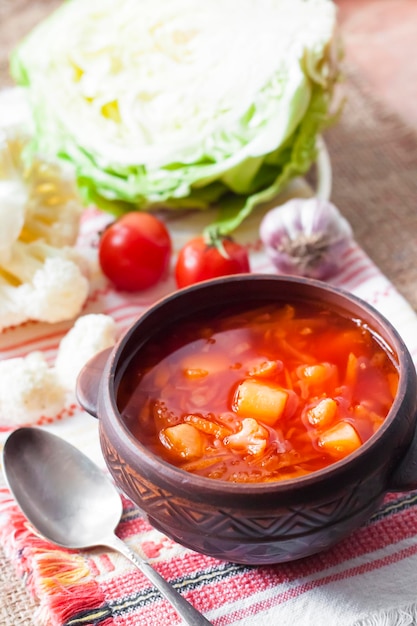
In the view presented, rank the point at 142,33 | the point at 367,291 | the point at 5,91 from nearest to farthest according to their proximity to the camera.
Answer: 1. the point at 367,291
2. the point at 142,33
3. the point at 5,91

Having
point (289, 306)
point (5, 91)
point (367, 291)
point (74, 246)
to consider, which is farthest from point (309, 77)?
point (5, 91)

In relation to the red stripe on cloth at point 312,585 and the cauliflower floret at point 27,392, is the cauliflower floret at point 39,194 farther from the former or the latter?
the red stripe on cloth at point 312,585

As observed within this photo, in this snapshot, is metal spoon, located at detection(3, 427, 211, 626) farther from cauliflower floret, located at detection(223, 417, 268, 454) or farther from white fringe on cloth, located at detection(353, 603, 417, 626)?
white fringe on cloth, located at detection(353, 603, 417, 626)

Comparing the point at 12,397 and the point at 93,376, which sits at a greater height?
the point at 93,376

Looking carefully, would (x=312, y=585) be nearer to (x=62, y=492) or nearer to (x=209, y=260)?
(x=62, y=492)

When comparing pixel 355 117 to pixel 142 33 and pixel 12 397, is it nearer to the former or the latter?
pixel 142 33

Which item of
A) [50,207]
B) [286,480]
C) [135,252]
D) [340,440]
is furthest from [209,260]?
[286,480]
